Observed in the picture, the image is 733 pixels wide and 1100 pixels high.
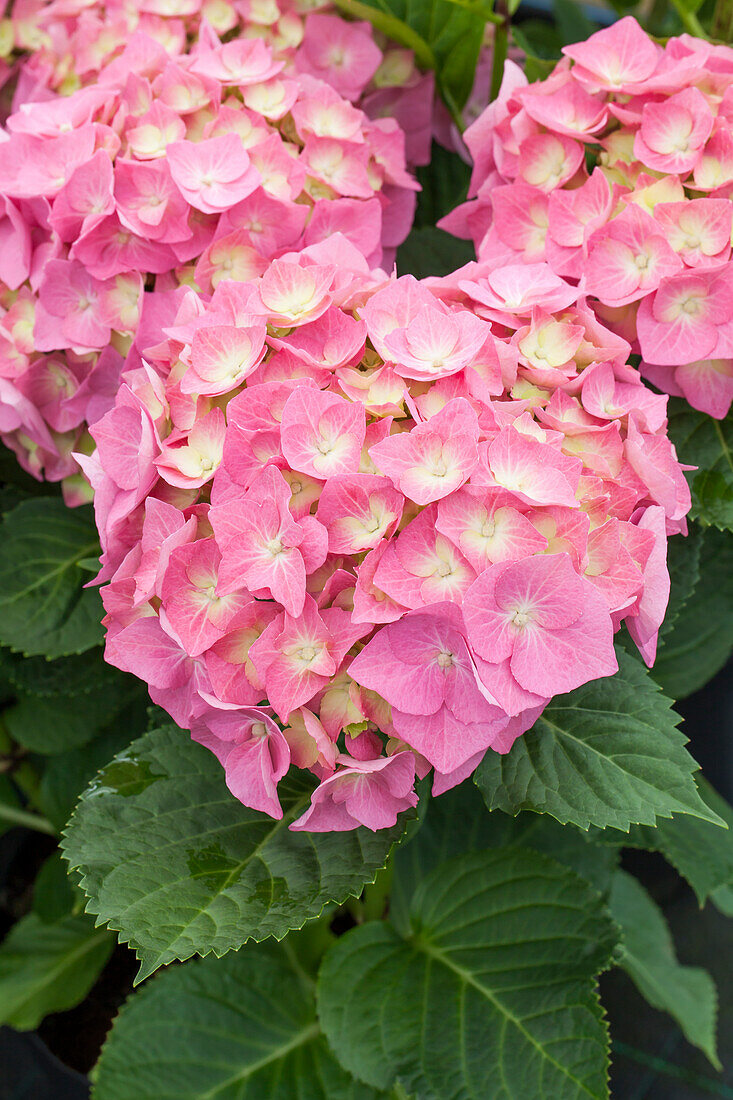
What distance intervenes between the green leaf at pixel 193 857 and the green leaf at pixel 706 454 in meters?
0.26

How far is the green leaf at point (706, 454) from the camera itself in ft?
1.86

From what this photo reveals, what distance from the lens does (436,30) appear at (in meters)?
0.71

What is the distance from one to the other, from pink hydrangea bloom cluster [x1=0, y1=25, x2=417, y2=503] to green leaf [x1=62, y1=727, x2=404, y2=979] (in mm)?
226

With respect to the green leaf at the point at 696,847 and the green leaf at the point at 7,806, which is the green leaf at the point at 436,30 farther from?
the green leaf at the point at 7,806

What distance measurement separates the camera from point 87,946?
86 centimetres

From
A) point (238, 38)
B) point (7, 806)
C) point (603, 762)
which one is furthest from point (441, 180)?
point (7, 806)

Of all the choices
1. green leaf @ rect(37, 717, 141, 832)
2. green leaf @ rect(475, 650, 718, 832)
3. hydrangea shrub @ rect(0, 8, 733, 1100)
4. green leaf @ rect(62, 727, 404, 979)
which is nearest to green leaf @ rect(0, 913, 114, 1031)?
hydrangea shrub @ rect(0, 8, 733, 1100)

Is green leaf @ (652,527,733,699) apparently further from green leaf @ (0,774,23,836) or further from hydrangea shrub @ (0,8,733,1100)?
green leaf @ (0,774,23,836)

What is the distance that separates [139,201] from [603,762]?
406 mm

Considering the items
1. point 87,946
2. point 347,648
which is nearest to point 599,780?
point 347,648

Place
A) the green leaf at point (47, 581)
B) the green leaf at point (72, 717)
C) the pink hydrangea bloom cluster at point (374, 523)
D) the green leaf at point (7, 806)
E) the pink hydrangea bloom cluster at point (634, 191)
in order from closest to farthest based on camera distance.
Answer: the pink hydrangea bloom cluster at point (374, 523), the pink hydrangea bloom cluster at point (634, 191), the green leaf at point (47, 581), the green leaf at point (72, 717), the green leaf at point (7, 806)

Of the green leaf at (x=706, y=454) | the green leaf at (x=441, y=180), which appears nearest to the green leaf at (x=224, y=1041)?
the green leaf at (x=706, y=454)

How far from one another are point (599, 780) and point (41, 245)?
1.48 ft

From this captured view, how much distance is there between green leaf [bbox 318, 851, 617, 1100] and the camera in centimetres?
59
